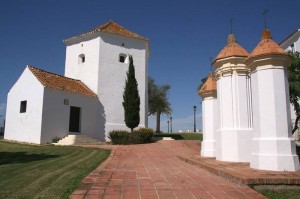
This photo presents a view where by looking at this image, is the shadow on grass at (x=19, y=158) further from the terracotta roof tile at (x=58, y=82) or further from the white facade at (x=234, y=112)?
the terracotta roof tile at (x=58, y=82)

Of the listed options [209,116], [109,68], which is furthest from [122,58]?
[209,116]

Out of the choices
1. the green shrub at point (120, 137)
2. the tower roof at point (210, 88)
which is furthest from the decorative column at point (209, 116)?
the green shrub at point (120, 137)

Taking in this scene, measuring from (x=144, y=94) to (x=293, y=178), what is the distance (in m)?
21.7

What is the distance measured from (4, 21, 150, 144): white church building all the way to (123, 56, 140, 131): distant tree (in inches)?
48.9

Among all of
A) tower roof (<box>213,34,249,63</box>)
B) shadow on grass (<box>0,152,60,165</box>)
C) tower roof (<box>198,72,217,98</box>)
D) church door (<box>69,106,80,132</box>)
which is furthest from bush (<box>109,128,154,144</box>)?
tower roof (<box>213,34,249,63</box>)

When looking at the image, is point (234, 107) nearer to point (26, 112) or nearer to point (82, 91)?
point (82, 91)

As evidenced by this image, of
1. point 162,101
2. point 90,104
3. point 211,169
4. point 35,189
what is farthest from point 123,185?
point 162,101

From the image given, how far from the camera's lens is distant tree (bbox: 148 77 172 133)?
1684 inches

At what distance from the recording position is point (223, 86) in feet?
32.1

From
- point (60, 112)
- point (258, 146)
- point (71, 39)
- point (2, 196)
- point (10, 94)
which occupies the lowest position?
point (2, 196)

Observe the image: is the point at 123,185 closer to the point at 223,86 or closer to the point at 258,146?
the point at 258,146

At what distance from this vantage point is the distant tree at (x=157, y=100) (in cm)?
4278

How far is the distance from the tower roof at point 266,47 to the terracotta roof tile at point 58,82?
15949 millimetres

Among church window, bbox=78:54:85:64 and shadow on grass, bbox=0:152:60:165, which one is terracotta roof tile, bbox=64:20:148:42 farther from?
shadow on grass, bbox=0:152:60:165
